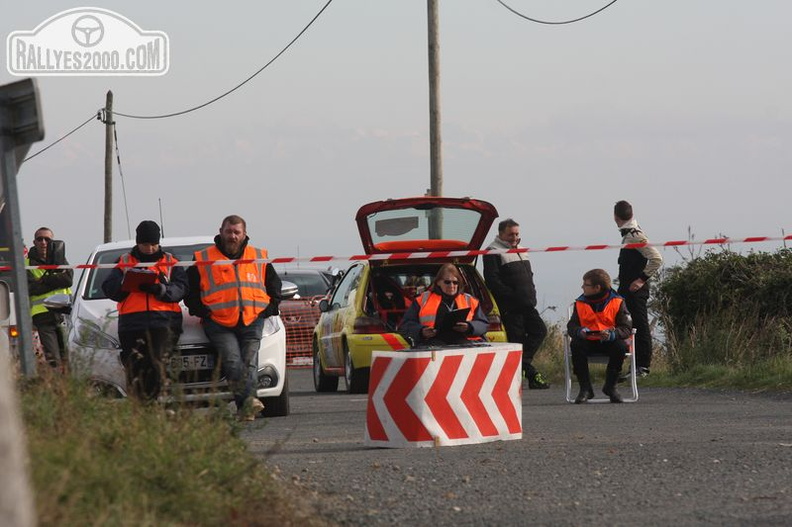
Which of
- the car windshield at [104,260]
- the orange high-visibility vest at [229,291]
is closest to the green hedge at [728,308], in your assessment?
the car windshield at [104,260]

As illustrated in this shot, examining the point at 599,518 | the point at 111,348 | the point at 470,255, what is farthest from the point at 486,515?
the point at 470,255

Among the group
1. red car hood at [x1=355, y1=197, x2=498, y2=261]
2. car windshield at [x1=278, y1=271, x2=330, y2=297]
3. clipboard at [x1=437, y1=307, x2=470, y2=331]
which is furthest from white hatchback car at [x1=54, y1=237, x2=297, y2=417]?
car windshield at [x1=278, y1=271, x2=330, y2=297]

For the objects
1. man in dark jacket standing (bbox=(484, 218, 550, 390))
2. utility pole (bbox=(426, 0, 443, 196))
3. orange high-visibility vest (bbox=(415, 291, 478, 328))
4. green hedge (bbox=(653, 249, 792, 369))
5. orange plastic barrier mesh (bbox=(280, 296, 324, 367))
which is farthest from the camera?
orange plastic barrier mesh (bbox=(280, 296, 324, 367))

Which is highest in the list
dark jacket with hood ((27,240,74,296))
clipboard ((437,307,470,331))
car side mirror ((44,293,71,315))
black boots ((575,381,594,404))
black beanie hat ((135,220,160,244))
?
black beanie hat ((135,220,160,244))

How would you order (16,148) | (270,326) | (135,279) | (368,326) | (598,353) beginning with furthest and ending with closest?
(368,326) → (598,353) → (270,326) → (135,279) → (16,148)

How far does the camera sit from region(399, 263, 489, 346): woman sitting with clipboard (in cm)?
1379

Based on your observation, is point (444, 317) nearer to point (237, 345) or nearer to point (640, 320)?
point (237, 345)

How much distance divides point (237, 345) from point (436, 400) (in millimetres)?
2595

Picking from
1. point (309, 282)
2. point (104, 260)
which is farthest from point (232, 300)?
point (309, 282)

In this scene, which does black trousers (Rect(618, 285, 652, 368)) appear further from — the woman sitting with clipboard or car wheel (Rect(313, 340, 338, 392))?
the woman sitting with clipboard

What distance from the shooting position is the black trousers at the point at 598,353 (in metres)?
15.0

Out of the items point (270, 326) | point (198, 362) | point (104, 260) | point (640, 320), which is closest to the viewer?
point (198, 362)

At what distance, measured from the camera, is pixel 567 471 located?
359 inches

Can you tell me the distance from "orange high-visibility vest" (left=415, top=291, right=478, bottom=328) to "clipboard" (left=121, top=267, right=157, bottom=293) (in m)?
2.61
